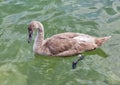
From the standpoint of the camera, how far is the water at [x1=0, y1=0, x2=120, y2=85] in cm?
952

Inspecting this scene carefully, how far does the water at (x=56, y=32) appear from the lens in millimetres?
9523

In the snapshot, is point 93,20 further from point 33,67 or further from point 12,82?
point 12,82

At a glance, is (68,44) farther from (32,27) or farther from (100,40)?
(32,27)

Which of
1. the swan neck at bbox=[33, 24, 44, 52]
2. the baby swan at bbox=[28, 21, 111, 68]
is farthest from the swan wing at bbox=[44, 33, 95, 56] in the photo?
the swan neck at bbox=[33, 24, 44, 52]

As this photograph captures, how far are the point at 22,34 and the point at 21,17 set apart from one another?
35.7 inches

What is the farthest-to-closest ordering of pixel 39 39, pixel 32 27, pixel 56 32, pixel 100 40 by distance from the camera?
pixel 56 32
pixel 39 39
pixel 32 27
pixel 100 40

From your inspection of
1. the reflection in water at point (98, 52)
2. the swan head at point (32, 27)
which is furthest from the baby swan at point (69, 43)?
the reflection in water at point (98, 52)

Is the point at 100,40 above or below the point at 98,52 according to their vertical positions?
above

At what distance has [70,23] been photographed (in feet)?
37.8

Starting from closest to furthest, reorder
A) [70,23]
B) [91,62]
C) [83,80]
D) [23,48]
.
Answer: [83,80] < [91,62] < [23,48] < [70,23]

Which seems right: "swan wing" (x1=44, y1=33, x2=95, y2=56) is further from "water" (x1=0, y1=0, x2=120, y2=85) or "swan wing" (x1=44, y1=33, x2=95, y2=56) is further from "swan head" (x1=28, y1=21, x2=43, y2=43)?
"swan head" (x1=28, y1=21, x2=43, y2=43)

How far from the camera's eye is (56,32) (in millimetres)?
11359

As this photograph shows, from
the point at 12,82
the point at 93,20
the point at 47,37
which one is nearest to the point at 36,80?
the point at 12,82

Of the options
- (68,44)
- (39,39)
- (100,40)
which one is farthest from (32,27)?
(100,40)
